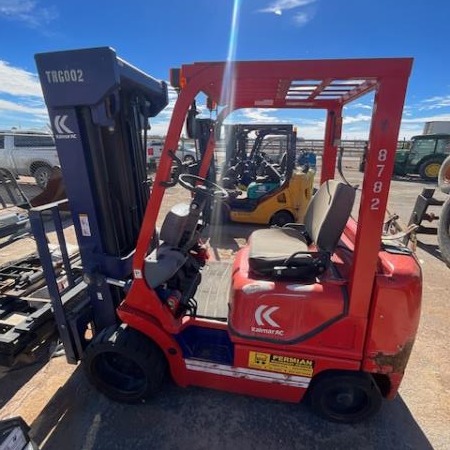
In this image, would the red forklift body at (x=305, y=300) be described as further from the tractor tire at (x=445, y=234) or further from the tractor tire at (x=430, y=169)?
the tractor tire at (x=430, y=169)

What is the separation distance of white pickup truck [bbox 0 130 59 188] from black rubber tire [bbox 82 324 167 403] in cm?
1076

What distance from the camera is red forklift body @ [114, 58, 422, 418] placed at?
1.64 metres

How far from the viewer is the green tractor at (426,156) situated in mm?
16344

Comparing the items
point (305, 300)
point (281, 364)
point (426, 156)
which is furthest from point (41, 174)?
point (426, 156)

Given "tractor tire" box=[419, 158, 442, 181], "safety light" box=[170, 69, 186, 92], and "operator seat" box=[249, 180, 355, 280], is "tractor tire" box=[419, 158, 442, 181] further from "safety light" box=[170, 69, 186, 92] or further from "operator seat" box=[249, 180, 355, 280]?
"safety light" box=[170, 69, 186, 92]

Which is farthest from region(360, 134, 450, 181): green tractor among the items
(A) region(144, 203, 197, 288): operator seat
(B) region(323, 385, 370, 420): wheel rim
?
(A) region(144, 203, 197, 288): operator seat

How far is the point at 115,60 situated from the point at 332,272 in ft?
6.60

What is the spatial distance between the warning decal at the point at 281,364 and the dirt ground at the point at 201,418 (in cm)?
51

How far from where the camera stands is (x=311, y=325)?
1990 millimetres

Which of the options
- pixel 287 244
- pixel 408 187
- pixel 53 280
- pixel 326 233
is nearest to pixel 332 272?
pixel 326 233

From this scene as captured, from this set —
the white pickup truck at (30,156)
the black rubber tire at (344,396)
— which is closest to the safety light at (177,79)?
the black rubber tire at (344,396)

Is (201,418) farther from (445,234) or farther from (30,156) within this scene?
(30,156)

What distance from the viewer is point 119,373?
2506 mm

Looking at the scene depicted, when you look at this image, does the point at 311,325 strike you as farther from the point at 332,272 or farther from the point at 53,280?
the point at 53,280
